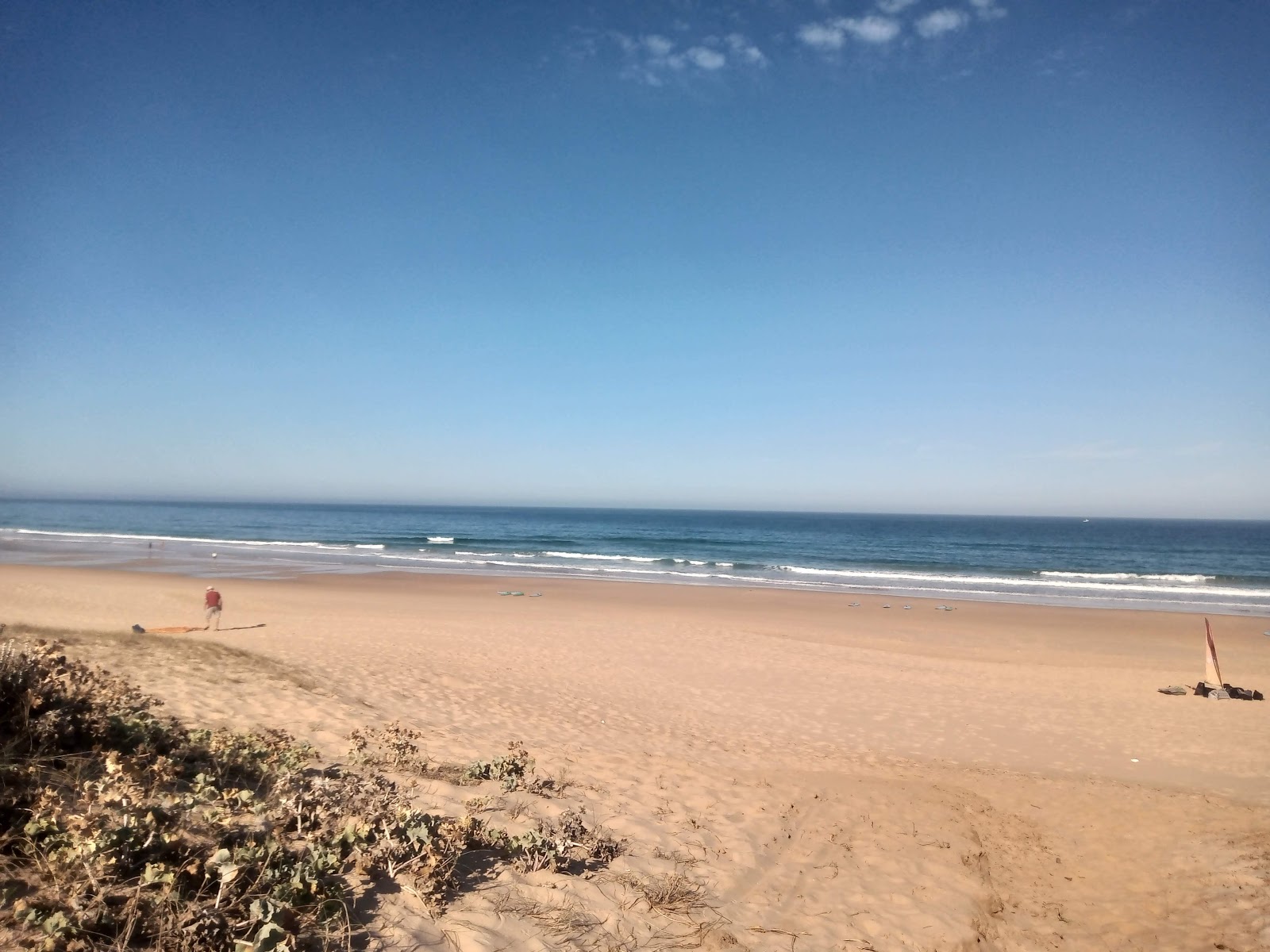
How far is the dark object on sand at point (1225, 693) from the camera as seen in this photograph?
12055 mm

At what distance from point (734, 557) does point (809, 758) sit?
3990cm

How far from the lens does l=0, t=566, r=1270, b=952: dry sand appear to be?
186 inches

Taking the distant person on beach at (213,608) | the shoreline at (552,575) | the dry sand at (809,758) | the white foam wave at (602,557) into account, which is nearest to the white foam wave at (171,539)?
the shoreline at (552,575)

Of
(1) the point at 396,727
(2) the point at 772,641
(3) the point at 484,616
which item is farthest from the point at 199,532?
(1) the point at 396,727

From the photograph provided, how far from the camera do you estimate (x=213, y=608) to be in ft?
50.6

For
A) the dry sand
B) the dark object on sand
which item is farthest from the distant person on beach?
the dark object on sand

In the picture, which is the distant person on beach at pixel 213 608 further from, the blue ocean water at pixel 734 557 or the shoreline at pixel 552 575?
the blue ocean water at pixel 734 557

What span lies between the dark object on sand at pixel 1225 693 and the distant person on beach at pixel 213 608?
19.3 m

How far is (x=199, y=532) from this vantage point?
60.2 metres

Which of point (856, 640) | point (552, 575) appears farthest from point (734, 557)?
point (856, 640)

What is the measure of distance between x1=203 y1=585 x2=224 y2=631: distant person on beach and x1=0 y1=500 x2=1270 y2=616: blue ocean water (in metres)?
15.0

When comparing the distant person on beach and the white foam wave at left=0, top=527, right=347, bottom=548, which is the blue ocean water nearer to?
the white foam wave at left=0, top=527, right=347, bottom=548

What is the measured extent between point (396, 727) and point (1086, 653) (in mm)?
16652

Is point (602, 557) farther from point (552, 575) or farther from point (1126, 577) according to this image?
point (1126, 577)
